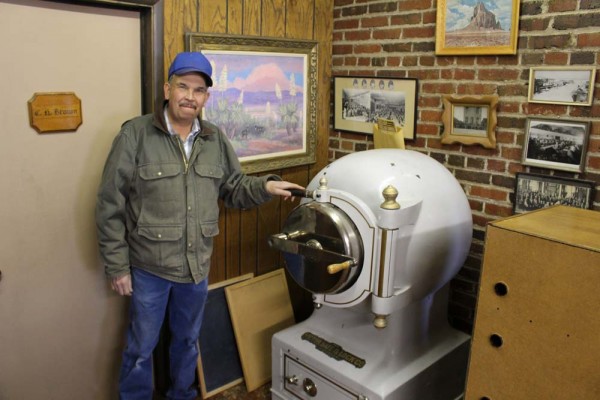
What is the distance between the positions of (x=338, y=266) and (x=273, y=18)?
155 cm

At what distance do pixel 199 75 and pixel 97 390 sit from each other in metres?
1.58

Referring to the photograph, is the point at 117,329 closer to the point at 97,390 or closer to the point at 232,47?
the point at 97,390

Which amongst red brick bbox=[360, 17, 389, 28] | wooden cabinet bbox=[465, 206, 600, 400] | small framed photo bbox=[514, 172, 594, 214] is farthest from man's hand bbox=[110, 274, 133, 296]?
red brick bbox=[360, 17, 389, 28]

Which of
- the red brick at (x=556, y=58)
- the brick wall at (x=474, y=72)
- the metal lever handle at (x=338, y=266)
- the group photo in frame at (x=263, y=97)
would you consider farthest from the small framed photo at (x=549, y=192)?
the group photo in frame at (x=263, y=97)

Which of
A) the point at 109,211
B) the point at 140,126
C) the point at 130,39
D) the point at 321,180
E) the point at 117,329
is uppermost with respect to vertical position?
the point at 130,39

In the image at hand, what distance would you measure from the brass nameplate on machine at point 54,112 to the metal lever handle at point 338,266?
124 cm

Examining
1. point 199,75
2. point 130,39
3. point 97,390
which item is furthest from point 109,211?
point 97,390

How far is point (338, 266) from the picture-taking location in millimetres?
1963

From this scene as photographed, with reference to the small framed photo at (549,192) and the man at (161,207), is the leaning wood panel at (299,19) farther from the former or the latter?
the small framed photo at (549,192)

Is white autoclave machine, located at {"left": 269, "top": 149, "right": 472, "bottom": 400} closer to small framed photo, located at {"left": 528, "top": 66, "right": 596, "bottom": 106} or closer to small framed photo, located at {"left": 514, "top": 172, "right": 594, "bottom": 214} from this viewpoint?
small framed photo, located at {"left": 514, "top": 172, "right": 594, "bottom": 214}

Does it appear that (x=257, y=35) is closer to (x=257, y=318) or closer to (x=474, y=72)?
(x=474, y=72)

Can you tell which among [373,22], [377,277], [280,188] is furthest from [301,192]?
[373,22]

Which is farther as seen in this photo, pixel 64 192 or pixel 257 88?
pixel 257 88

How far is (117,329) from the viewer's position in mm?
2645
